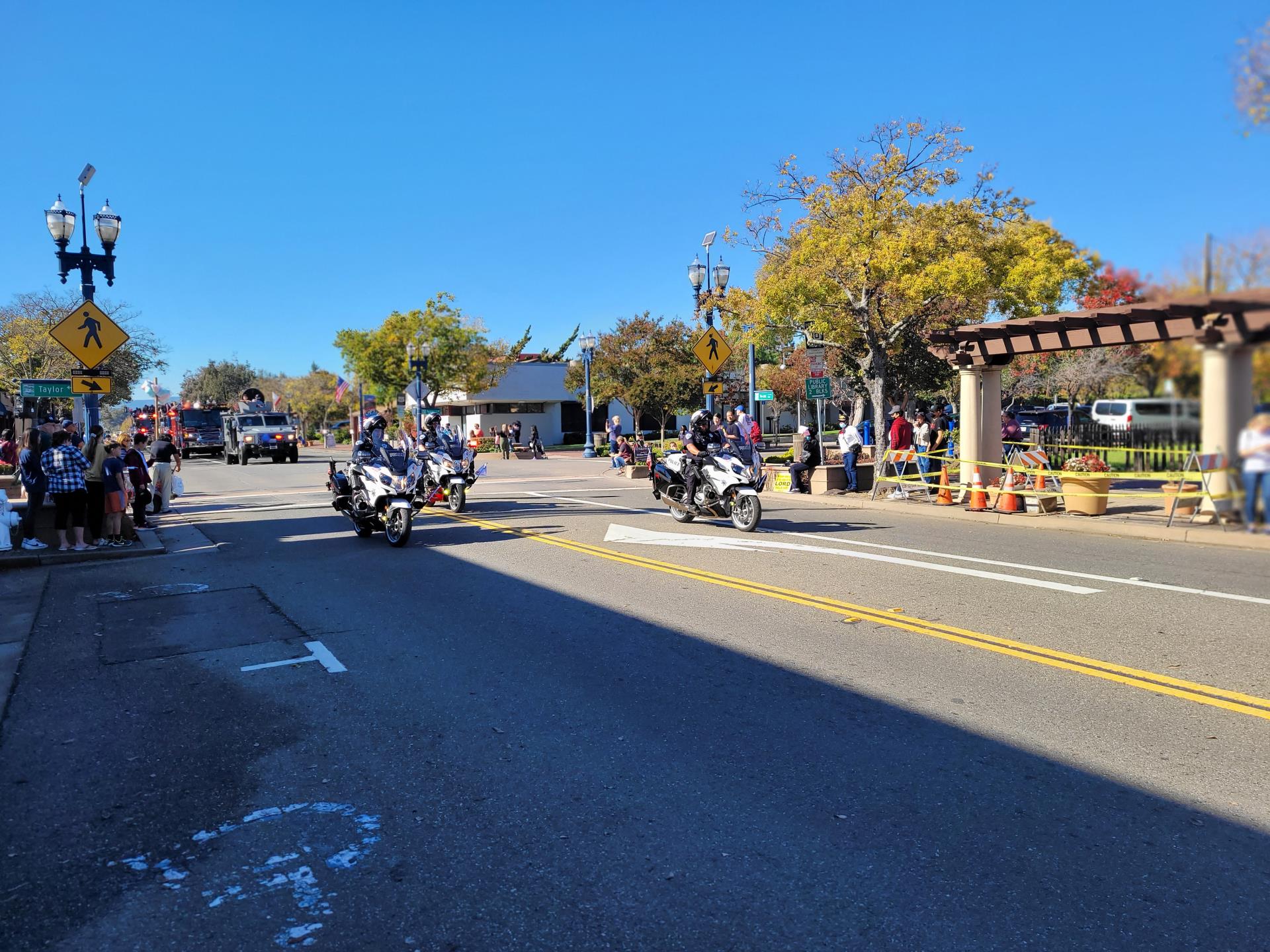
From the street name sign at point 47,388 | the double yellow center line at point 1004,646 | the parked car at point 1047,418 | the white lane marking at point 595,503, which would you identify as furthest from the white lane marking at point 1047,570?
the street name sign at point 47,388

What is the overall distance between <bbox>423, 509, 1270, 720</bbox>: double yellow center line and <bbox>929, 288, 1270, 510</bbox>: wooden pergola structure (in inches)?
200

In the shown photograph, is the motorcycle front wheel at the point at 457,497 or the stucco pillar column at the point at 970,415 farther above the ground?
the stucco pillar column at the point at 970,415

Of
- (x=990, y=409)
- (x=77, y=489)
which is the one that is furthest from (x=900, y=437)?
(x=990, y=409)

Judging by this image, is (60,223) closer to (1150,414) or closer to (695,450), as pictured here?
(695,450)

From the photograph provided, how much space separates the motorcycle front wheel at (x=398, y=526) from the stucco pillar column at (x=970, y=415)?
1163 cm

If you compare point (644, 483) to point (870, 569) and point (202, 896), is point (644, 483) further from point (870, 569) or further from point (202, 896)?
point (202, 896)

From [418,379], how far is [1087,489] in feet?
134

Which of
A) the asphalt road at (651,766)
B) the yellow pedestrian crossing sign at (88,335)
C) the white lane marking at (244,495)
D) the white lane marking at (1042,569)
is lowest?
the asphalt road at (651,766)

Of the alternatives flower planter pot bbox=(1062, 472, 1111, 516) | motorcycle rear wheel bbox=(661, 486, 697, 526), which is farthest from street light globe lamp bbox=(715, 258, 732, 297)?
flower planter pot bbox=(1062, 472, 1111, 516)

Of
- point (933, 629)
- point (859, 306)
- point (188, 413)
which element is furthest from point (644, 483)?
point (188, 413)

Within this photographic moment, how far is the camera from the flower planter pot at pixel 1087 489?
2224 millimetres

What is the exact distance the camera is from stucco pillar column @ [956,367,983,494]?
7.88 feet

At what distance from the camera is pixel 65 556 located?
13.1 metres

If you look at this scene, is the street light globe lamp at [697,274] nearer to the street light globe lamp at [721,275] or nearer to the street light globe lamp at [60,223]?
the street light globe lamp at [721,275]
